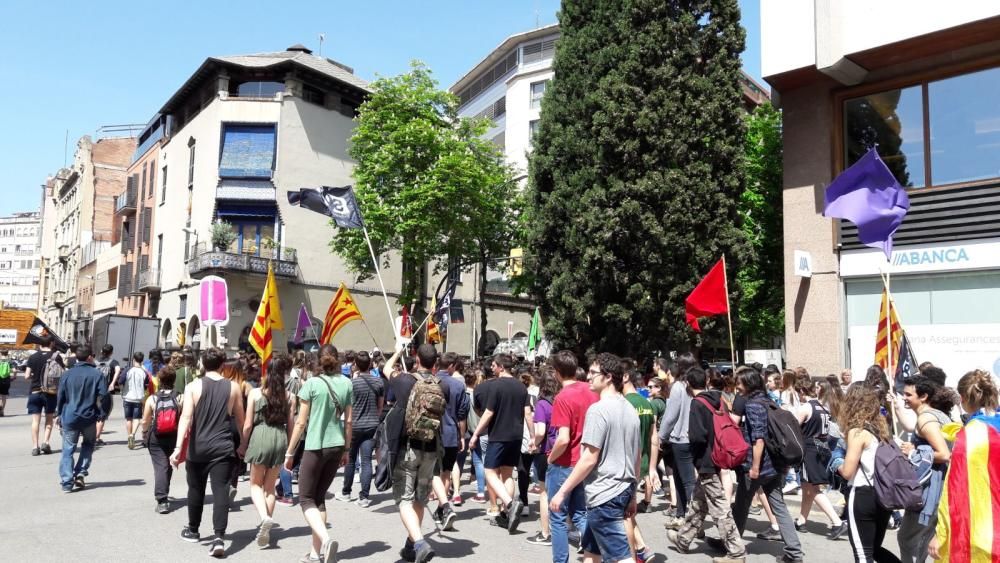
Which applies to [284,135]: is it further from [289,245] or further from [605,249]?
[605,249]

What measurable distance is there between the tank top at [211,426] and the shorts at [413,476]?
1716 mm

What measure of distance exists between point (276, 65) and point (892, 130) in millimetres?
29561

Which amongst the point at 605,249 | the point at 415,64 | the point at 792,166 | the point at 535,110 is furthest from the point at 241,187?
the point at 792,166

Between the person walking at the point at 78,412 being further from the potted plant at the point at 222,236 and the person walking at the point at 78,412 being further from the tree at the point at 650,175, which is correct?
the potted plant at the point at 222,236

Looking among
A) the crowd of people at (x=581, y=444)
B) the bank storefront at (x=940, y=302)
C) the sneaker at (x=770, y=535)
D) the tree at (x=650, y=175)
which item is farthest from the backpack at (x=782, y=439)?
the tree at (x=650, y=175)

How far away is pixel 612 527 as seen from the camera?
17.4 ft

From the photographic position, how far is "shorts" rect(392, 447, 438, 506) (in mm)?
6879

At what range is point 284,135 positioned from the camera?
36.9m

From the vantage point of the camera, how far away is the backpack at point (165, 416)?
29.4ft

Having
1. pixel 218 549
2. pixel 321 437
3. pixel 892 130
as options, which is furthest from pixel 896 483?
pixel 892 130

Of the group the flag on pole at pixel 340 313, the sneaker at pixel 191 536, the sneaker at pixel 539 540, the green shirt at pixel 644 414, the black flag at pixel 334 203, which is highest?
the black flag at pixel 334 203

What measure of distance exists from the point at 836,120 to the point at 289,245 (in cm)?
2656

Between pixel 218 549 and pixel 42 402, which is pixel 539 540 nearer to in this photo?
pixel 218 549

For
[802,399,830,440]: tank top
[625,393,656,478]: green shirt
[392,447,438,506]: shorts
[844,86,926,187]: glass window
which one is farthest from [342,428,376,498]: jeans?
[844,86,926,187]: glass window
